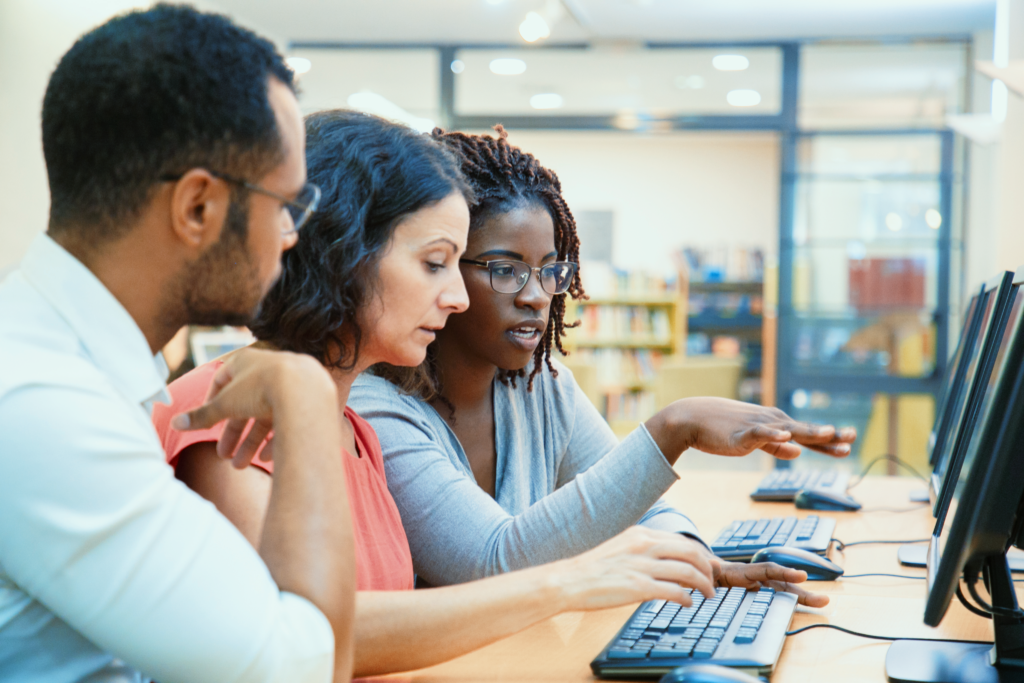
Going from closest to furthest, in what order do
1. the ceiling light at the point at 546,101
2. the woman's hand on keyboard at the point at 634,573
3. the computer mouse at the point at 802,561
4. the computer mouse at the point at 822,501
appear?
the woman's hand on keyboard at the point at 634,573
the computer mouse at the point at 802,561
the computer mouse at the point at 822,501
the ceiling light at the point at 546,101

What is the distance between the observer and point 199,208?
0.72 meters

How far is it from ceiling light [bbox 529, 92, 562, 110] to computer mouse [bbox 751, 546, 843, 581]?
4.50 metres

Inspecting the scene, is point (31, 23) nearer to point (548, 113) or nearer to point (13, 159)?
point (13, 159)

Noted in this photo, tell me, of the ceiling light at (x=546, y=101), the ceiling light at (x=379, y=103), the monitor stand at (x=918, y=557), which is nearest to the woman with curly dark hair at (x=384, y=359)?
the monitor stand at (x=918, y=557)

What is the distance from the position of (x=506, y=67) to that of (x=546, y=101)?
336 millimetres

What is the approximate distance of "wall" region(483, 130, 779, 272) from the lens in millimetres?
8781

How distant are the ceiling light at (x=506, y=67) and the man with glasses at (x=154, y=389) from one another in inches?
197

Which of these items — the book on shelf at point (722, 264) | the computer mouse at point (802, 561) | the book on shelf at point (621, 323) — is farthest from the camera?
the book on shelf at point (722, 264)

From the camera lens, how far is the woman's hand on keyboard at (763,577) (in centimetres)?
118

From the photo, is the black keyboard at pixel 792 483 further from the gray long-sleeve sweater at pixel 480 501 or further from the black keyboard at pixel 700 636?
the black keyboard at pixel 700 636

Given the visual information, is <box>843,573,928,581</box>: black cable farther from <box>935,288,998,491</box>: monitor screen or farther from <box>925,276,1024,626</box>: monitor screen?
<box>925,276,1024,626</box>: monitor screen

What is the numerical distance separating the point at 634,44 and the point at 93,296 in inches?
199

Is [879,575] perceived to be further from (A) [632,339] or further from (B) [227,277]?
(A) [632,339]

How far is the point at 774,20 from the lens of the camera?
4.90 metres
